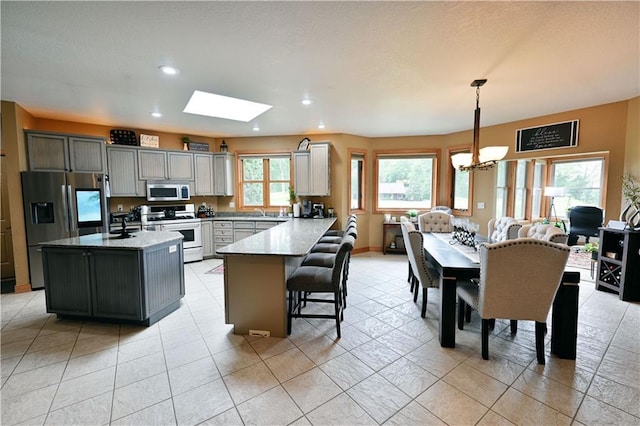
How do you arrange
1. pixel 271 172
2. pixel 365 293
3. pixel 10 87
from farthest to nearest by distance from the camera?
pixel 271 172 < pixel 365 293 < pixel 10 87

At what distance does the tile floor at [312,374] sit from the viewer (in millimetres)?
1738

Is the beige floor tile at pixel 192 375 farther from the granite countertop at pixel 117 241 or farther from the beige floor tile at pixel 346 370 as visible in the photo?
the granite countertop at pixel 117 241

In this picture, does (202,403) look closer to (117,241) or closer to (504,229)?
(117,241)

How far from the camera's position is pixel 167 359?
2.30 metres

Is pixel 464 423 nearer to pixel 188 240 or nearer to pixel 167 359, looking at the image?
pixel 167 359

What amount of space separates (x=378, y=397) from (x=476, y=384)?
74cm

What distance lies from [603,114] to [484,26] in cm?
334

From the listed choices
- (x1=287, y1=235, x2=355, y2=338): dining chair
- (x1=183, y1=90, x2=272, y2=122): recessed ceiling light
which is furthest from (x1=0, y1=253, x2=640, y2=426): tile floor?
(x1=183, y1=90, x2=272, y2=122): recessed ceiling light

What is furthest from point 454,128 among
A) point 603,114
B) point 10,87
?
point 10,87

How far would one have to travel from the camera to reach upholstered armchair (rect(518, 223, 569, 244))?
99.6 inches

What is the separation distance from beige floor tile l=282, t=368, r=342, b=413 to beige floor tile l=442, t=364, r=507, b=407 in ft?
2.82

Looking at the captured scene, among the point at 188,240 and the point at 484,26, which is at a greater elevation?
the point at 484,26

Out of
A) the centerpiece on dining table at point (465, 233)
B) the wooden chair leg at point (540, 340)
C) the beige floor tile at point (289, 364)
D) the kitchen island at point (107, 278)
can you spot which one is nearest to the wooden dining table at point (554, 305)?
the wooden chair leg at point (540, 340)

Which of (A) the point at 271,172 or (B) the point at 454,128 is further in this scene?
(A) the point at 271,172
